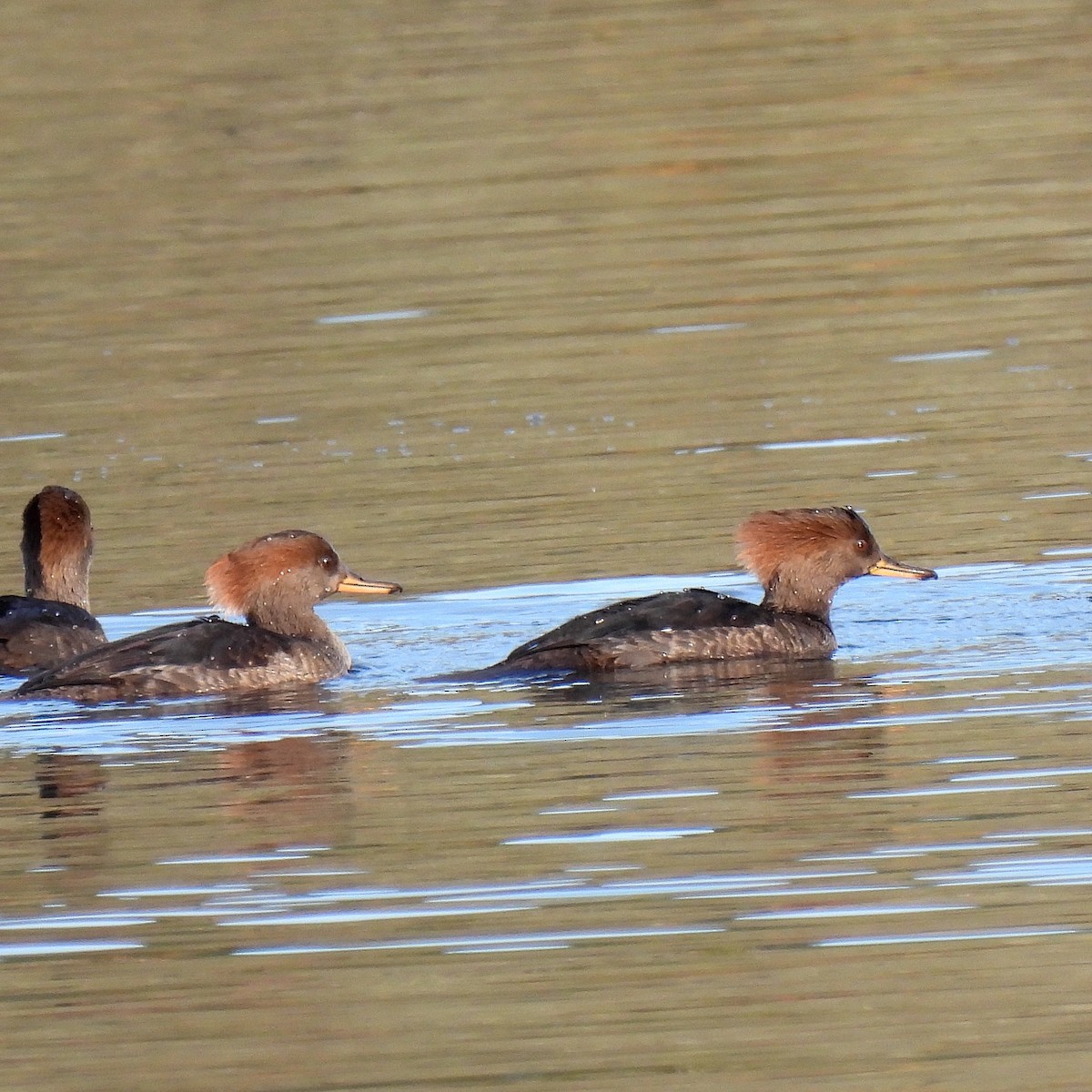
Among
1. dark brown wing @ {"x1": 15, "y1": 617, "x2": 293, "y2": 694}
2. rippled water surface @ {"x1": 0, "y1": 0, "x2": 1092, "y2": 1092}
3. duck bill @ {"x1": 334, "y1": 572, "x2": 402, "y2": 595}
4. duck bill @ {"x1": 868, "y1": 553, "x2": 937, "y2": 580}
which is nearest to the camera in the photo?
rippled water surface @ {"x1": 0, "y1": 0, "x2": 1092, "y2": 1092}

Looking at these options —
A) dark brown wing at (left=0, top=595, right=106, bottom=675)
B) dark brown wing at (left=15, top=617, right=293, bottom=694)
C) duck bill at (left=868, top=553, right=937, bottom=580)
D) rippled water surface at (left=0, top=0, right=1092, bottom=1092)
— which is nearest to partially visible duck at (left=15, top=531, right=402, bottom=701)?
dark brown wing at (left=15, top=617, right=293, bottom=694)

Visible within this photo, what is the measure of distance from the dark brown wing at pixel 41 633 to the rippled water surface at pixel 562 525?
1.92 ft

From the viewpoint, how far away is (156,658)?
36.1ft

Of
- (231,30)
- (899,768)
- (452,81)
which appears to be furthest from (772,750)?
(231,30)

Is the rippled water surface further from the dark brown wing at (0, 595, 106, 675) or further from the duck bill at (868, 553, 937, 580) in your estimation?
the dark brown wing at (0, 595, 106, 675)

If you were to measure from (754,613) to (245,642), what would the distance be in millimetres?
2141

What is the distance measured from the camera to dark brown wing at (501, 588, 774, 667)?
433 inches

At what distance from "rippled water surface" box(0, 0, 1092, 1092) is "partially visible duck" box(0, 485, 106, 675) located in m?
0.35

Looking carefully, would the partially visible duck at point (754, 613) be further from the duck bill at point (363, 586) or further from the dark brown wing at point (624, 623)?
the duck bill at point (363, 586)

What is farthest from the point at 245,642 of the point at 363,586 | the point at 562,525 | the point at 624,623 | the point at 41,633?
the point at 562,525

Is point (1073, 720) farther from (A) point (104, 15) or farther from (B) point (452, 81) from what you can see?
(A) point (104, 15)

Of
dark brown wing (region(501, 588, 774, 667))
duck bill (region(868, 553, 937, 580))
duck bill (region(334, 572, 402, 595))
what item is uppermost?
duck bill (region(334, 572, 402, 595))

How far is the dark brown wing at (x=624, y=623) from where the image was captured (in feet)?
36.1

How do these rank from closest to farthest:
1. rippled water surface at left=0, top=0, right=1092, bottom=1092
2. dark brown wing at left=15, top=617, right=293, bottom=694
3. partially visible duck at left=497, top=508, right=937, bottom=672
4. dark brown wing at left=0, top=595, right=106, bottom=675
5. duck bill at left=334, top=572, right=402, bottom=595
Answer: rippled water surface at left=0, top=0, right=1092, bottom=1092 → dark brown wing at left=15, top=617, right=293, bottom=694 → partially visible duck at left=497, top=508, right=937, bottom=672 → duck bill at left=334, top=572, right=402, bottom=595 → dark brown wing at left=0, top=595, right=106, bottom=675
